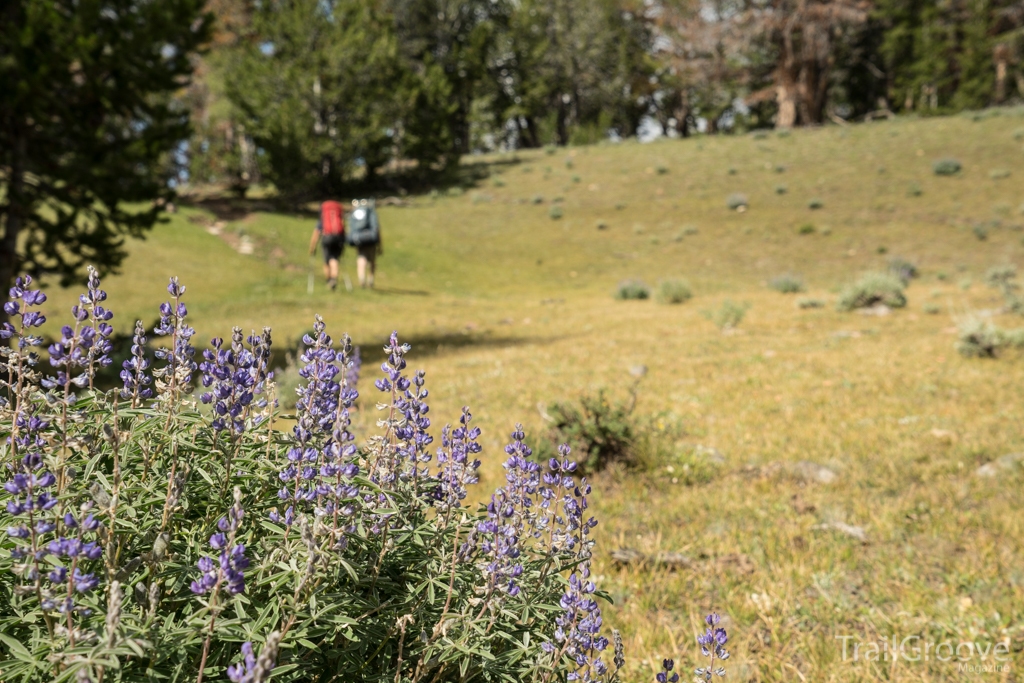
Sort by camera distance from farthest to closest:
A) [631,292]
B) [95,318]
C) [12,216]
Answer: [631,292] → [12,216] → [95,318]

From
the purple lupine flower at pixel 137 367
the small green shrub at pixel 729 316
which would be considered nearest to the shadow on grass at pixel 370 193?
the small green shrub at pixel 729 316

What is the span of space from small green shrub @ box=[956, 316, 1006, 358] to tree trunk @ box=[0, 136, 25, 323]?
12.6 metres

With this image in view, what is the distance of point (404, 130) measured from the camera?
128ft

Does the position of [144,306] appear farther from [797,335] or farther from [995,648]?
[995,648]

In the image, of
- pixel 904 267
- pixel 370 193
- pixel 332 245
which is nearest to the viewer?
pixel 332 245

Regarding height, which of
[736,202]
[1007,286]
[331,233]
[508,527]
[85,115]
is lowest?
[1007,286]

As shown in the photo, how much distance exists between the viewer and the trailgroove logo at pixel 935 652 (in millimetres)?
2863

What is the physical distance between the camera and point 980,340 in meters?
8.84

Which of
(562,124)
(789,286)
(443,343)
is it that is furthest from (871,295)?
(562,124)

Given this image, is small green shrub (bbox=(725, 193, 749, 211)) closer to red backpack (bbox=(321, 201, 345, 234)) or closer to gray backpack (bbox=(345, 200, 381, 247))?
gray backpack (bbox=(345, 200, 381, 247))

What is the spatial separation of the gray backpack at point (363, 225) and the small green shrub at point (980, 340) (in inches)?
532

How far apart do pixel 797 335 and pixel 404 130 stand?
32.2 metres

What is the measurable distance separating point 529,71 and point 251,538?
57.4m

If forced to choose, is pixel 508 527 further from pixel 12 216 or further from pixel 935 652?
pixel 12 216
